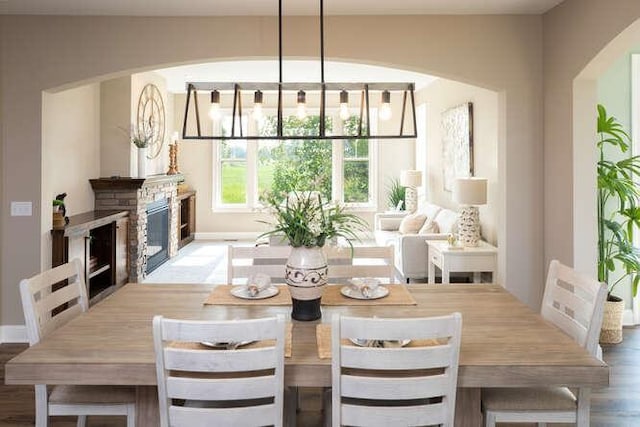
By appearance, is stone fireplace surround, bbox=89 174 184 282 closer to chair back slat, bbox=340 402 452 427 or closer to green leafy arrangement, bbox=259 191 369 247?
green leafy arrangement, bbox=259 191 369 247

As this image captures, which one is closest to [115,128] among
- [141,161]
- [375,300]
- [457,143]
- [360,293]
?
[141,161]

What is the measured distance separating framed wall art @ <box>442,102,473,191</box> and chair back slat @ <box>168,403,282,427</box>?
5141mm

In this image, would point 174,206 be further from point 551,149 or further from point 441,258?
point 551,149

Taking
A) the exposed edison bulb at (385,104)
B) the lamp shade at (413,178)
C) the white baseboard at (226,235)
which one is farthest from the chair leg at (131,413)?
the white baseboard at (226,235)

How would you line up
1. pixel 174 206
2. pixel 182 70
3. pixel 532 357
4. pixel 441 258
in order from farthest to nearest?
pixel 174 206, pixel 182 70, pixel 441 258, pixel 532 357

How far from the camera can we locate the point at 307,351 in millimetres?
1887

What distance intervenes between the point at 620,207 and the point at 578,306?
8.99 feet

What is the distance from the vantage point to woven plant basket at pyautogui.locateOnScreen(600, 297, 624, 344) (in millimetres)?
4195

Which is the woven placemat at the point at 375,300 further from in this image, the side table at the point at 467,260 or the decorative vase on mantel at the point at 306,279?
the side table at the point at 467,260

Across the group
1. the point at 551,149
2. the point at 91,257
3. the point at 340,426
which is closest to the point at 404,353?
the point at 340,426

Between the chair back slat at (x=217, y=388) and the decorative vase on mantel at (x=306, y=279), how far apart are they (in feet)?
2.03

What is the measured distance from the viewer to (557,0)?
391 cm

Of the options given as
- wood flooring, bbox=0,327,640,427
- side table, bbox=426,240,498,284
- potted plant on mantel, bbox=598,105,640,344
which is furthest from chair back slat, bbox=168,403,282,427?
side table, bbox=426,240,498,284

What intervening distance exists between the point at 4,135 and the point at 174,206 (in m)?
4.26
